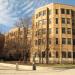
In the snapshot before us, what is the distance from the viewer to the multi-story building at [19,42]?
7894 centimetres

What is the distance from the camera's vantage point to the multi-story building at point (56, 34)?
3371 inches

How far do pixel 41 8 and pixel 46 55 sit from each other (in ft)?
56.9

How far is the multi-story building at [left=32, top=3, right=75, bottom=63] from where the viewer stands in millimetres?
85625

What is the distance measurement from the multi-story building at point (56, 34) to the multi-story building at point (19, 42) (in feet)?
14.4

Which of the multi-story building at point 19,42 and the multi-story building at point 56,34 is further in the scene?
the multi-story building at point 56,34

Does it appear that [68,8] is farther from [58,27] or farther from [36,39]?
[36,39]

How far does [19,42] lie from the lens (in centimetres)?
8925

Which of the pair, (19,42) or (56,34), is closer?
(56,34)

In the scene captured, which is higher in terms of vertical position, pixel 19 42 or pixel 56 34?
pixel 56 34

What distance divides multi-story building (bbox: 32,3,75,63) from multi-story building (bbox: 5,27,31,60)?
4.40 meters

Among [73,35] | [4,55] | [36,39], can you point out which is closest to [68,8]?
[73,35]

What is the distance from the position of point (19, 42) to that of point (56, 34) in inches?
487

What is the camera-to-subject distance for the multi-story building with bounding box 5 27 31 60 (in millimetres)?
78944

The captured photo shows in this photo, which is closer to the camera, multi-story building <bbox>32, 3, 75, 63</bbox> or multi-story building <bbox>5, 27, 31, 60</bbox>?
multi-story building <bbox>5, 27, 31, 60</bbox>
